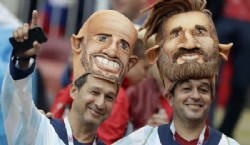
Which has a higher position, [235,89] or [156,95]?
[156,95]

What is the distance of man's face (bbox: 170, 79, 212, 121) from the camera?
7519mm

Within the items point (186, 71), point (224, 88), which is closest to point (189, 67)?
point (186, 71)

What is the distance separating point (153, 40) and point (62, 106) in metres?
0.74

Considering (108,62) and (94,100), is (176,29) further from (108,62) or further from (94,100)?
(94,100)

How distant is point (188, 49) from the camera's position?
7605 mm

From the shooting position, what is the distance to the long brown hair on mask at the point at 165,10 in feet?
25.5

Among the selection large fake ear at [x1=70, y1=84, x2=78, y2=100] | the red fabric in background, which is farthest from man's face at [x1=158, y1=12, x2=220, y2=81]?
the red fabric in background

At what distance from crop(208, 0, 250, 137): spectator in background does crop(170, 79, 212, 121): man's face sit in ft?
12.6

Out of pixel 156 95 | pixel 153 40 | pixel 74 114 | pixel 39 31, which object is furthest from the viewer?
pixel 156 95

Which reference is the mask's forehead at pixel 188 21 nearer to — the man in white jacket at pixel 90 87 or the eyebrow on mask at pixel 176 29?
the eyebrow on mask at pixel 176 29

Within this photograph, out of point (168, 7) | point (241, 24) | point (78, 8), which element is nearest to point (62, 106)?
point (168, 7)

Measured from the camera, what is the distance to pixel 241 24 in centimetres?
1191

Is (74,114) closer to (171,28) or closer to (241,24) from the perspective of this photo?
(171,28)

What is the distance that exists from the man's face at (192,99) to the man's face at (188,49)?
5 centimetres
